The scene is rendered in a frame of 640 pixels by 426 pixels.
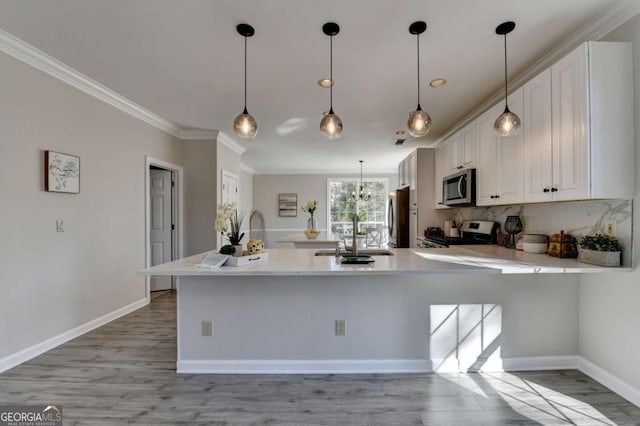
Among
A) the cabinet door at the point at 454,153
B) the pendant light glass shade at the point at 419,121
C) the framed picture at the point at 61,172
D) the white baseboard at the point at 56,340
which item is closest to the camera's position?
the pendant light glass shade at the point at 419,121

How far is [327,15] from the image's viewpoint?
1940 millimetres

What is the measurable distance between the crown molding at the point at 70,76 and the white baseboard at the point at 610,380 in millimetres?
4956

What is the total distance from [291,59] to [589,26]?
215cm

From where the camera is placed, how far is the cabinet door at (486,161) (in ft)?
9.41

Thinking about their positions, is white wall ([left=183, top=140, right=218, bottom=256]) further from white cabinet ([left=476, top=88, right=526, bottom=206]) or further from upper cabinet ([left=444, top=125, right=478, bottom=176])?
white cabinet ([left=476, top=88, right=526, bottom=206])

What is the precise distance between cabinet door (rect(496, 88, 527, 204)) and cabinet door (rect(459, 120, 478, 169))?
0.50 m

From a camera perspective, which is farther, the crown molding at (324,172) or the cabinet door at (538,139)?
the crown molding at (324,172)

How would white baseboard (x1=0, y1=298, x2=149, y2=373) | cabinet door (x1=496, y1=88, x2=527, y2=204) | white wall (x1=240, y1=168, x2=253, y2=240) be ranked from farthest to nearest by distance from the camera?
white wall (x1=240, y1=168, x2=253, y2=240) → cabinet door (x1=496, y1=88, x2=527, y2=204) → white baseboard (x1=0, y1=298, x2=149, y2=373)

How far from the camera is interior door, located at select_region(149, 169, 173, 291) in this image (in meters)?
4.47

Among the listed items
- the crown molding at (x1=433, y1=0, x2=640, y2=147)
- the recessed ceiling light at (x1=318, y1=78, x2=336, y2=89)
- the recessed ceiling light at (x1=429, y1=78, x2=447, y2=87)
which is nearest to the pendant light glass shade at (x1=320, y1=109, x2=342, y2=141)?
the recessed ceiling light at (x1=318, y1=78, x2=336, y2=89)

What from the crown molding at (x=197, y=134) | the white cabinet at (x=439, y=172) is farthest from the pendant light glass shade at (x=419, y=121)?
the crown molding at (x=197, y=134)

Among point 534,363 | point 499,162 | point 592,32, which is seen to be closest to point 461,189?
point 499,162

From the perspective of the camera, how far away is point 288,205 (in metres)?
8.36

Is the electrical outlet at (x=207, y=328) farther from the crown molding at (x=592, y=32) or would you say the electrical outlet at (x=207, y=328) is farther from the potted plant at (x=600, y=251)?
the crown molding at (x=592, y=32)
